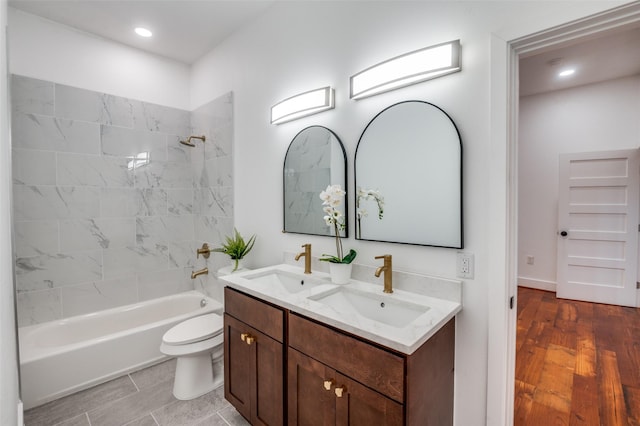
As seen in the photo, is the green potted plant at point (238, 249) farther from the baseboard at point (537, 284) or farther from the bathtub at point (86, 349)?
the baseboard at point (537, 284)

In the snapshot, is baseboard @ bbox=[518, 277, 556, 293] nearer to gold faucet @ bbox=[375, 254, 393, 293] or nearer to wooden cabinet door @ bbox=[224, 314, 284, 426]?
gold faucet @ bbox=[375, 254, 393, 293]

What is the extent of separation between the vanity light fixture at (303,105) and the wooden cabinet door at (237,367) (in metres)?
1.41

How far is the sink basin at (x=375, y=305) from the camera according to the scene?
A: 1440 mm

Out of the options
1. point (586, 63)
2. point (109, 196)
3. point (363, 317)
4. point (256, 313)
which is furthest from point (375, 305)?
point (586, 63)

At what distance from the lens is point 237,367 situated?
1.82 meters

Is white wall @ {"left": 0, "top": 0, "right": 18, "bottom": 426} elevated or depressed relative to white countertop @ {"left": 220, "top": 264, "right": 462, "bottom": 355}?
elevated

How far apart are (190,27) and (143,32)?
450 millimetres

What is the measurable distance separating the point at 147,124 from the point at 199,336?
217 cm

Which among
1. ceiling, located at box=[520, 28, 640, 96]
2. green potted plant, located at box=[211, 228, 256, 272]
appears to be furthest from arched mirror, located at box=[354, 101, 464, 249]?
ceiling, located at box=[520, 28, 640, 96]

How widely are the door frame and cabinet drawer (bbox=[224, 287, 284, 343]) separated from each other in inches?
38.7

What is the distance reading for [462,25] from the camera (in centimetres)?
142

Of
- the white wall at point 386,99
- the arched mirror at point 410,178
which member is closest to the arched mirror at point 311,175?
the white wall at point 386,99

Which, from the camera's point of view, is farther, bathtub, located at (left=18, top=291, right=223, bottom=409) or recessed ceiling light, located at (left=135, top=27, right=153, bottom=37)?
recessed ceiling light, located at (left=135, top=27, right=153, bottom=37)

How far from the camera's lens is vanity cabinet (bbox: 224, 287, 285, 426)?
5.01 ft
